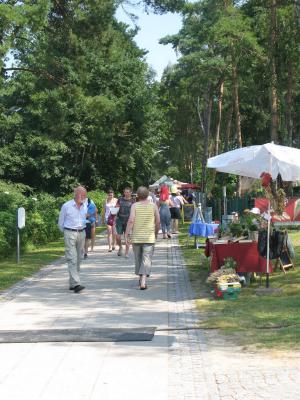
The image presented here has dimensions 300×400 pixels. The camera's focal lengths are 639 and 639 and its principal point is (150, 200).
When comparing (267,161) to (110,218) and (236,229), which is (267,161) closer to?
(236,229)

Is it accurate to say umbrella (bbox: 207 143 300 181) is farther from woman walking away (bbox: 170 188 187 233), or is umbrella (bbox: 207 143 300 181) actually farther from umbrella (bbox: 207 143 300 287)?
woman walking away (bbox: 170 188 187 233)

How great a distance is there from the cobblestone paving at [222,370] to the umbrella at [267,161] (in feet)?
11.9

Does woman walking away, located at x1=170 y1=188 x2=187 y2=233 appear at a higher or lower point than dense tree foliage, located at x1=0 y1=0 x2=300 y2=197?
lower

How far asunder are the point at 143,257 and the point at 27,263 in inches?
197

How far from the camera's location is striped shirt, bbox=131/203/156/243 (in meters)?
11.2

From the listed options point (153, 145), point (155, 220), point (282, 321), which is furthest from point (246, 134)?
point (282, 321)

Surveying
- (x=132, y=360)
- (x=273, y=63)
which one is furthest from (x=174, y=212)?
(x=132, y=360)

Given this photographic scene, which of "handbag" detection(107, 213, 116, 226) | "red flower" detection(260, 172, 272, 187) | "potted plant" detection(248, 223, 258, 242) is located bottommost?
"potted plant" detection(248, 223, 258, 242)

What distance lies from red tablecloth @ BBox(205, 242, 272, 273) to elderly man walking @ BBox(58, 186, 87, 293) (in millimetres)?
2409

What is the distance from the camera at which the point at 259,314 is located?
336 inches

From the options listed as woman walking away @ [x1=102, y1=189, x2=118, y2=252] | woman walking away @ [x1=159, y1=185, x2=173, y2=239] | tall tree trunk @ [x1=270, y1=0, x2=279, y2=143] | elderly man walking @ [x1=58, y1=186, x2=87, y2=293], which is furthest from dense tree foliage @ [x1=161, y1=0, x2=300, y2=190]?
woman walking away @ [x1=102, y1=189, x2=118, y2=252]

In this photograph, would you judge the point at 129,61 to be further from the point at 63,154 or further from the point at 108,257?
the point at 108,257

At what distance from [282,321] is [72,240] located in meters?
4.27

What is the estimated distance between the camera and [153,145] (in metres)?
46.7
